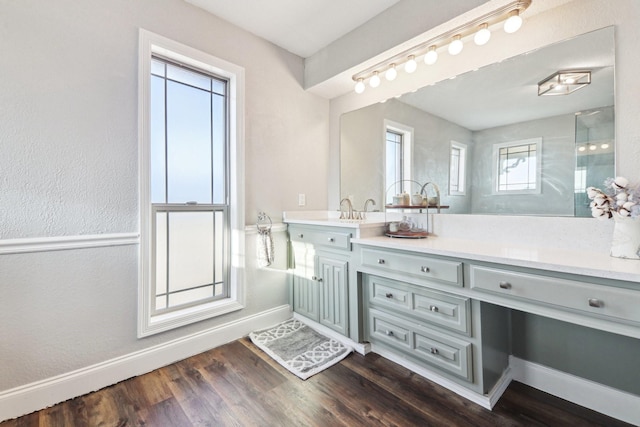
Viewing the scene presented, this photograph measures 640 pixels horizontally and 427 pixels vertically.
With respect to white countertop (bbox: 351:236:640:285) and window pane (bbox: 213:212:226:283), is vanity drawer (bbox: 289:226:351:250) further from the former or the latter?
window pane (bbox: 213:212:226:283)

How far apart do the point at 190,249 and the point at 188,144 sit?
813 millimetres

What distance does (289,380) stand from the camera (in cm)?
179

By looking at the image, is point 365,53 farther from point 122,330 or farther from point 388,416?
point 122,330

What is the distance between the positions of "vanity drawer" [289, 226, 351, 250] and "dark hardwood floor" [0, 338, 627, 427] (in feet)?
2.80

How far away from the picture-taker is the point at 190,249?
220 cm

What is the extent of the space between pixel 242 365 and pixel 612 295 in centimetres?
204

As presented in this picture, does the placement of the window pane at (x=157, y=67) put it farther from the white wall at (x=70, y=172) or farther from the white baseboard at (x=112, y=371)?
the white baseboard at (x=112, y=371)

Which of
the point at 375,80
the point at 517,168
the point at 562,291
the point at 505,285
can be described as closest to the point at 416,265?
the point at 505,285

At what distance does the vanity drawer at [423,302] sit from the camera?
1.59m

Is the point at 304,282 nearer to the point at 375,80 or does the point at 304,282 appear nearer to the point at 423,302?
the point at 423,302

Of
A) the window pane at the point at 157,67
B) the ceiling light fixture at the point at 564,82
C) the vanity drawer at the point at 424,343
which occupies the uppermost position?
the window pane at the point at 157,67

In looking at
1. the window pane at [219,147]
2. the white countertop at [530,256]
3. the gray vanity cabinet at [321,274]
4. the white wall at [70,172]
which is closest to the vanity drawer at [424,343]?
the gray vanity cabinet at [321,274]

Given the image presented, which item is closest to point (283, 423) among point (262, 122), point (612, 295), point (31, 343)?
A: point (31, 343)

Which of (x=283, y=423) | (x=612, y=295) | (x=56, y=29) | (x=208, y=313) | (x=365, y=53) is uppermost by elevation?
(x=365, y=53)
